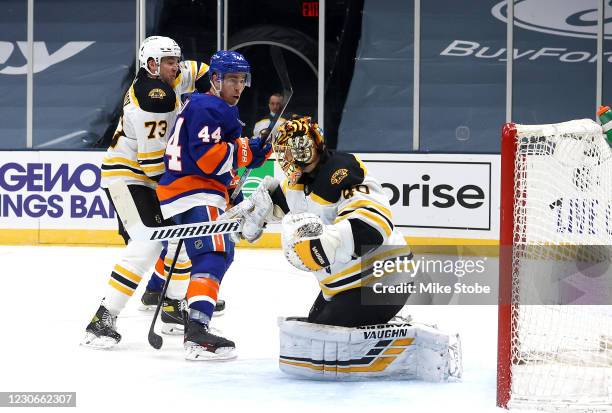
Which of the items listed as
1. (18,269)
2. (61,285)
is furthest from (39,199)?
(61,285)

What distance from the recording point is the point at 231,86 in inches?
155

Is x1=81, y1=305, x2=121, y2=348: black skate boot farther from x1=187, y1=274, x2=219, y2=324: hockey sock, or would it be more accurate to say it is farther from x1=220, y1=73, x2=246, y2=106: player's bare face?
x1=220, y1=73, x2=246, y2=106: player's bare face

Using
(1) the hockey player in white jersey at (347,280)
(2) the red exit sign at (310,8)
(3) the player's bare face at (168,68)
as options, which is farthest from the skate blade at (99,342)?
(2) the red exit sign at (310,8)

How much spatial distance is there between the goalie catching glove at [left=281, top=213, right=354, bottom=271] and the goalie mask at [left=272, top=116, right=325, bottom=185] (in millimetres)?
214

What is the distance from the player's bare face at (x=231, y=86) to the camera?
3.92 m

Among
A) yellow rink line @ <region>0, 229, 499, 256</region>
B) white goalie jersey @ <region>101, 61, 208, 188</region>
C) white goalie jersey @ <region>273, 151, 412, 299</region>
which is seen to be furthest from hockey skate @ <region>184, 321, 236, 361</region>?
yellow rink line @ <region>0, 229, 499, 256</region>

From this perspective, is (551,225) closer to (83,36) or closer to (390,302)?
(390,302)

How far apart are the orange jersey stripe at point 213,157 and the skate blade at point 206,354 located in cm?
63

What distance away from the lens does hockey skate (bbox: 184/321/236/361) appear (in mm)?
3705

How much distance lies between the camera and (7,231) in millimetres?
7312

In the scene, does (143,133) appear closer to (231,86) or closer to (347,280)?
(231,86)

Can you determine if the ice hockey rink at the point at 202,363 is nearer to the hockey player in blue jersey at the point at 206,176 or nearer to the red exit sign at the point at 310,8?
the hockey player in blue jersey at the point at 206,176

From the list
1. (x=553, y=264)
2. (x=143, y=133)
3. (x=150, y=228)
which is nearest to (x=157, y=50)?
(x=143, y=133)

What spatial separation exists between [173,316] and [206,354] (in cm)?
74
